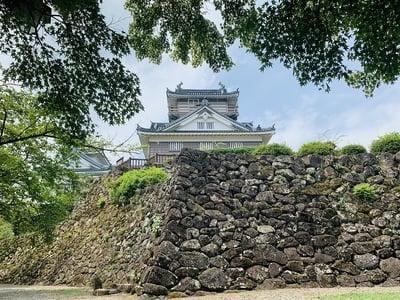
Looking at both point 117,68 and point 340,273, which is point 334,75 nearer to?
point 117,68

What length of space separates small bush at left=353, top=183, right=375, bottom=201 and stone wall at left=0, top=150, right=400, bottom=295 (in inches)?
5.6

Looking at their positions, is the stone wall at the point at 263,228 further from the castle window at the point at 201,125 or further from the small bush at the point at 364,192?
the castle window at the point at 201,125

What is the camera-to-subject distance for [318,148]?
11.3 metres

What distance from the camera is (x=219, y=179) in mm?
10148

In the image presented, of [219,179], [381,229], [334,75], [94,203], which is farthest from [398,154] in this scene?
[94,203]

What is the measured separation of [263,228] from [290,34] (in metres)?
5.19

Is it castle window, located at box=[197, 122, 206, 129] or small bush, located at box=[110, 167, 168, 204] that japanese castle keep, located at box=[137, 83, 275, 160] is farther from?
small bush, located at box=[110, 167, 168, 204]

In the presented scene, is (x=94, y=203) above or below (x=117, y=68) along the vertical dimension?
below

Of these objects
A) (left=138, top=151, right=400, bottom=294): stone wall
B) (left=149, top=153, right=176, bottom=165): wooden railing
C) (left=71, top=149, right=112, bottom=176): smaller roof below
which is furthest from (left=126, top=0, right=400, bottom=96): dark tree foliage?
(left=71, top=149, right=112, bottom=176): smaller roof below

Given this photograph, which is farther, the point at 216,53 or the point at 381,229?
the point at 381,229

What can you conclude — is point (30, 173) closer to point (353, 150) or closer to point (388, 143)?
point (353, 150)

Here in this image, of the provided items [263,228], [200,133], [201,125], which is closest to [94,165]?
[200,133]

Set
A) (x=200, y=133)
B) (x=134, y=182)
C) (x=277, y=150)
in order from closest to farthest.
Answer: (x=277, y=150)
(x=134, y=182)
(x=200, y=133)

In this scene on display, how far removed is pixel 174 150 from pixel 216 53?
2333 cm
